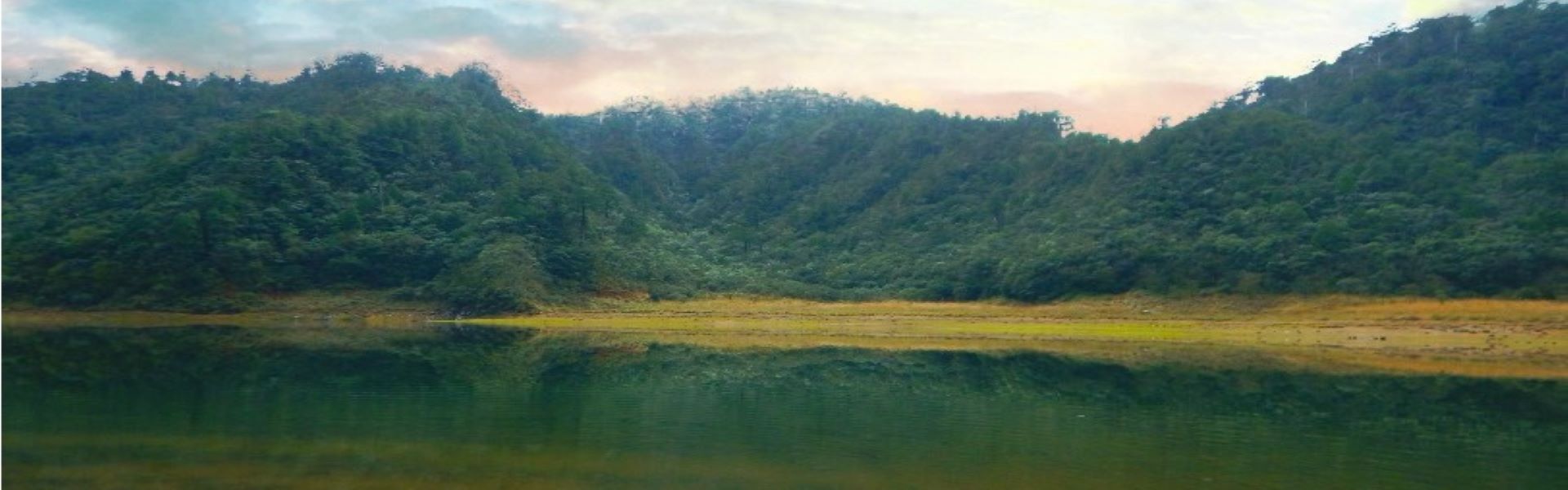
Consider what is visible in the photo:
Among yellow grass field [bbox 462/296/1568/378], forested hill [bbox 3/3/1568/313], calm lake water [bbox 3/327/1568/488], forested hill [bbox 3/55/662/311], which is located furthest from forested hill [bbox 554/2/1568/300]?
calm lake water [bbox 3/327/1568/488]

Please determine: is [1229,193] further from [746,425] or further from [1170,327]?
[746,425]

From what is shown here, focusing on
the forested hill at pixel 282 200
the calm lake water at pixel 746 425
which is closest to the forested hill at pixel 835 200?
the forested hill at pixel 282 200

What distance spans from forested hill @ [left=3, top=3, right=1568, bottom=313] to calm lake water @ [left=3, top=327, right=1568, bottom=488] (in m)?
33.7

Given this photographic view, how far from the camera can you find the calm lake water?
1683cm

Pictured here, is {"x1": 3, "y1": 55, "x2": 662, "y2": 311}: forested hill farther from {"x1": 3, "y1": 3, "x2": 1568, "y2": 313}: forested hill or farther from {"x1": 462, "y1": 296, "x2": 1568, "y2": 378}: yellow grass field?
{"x1": 462, "y1": 296, "x2": 1568, "y2": 378}: yellow grass field

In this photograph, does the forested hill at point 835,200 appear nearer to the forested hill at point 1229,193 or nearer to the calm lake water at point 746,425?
the forested hill at point 1229,193

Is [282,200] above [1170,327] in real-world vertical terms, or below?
above

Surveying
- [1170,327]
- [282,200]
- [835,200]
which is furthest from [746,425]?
[835,200]

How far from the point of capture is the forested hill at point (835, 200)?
67.5 metres

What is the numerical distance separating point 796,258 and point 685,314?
104ft

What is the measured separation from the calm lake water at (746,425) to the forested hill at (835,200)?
33741 mm

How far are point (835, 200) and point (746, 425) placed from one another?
92.8m

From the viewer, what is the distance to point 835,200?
114625mm

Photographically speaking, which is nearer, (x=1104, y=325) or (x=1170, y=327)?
(x=1170, y=327)
